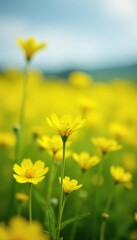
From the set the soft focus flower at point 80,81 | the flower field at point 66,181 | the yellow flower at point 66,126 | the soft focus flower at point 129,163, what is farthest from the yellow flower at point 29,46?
the soft focus flower at point 80,81

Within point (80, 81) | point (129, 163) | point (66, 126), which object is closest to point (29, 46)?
point (66, 126)

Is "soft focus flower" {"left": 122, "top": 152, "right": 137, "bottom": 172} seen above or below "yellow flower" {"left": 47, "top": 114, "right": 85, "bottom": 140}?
below

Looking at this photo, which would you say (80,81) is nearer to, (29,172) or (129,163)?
(129,163)

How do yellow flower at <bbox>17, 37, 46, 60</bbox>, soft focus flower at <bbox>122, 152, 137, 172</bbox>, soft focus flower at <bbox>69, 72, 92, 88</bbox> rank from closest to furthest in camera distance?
yellow flower at <bbox>17, 37, 46, 60</bbox> → soft focus flower at <bbox>122, 152, 137, 172</bbox> → soft focus flower at <bbox>69, 72, 92, 88</bbox>

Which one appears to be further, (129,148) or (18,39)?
(129,148)

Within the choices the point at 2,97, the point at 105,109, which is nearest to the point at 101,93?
the point at 105,109

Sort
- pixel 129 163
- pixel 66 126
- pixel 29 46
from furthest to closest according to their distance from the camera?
pixel 129 163
pixel 29 46
pixel 66 126

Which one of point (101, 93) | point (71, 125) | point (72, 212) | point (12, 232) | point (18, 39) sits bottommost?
point (72, 212)

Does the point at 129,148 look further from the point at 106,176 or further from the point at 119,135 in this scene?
the point at 119,135

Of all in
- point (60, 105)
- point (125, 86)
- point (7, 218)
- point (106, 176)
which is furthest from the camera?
point (125, 86)

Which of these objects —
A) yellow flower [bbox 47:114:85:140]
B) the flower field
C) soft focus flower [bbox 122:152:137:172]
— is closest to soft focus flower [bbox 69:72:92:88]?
the flower field

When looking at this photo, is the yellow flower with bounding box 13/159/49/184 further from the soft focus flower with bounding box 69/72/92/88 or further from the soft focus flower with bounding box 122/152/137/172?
the soft focus flower with bounding box 69/72/92/88
